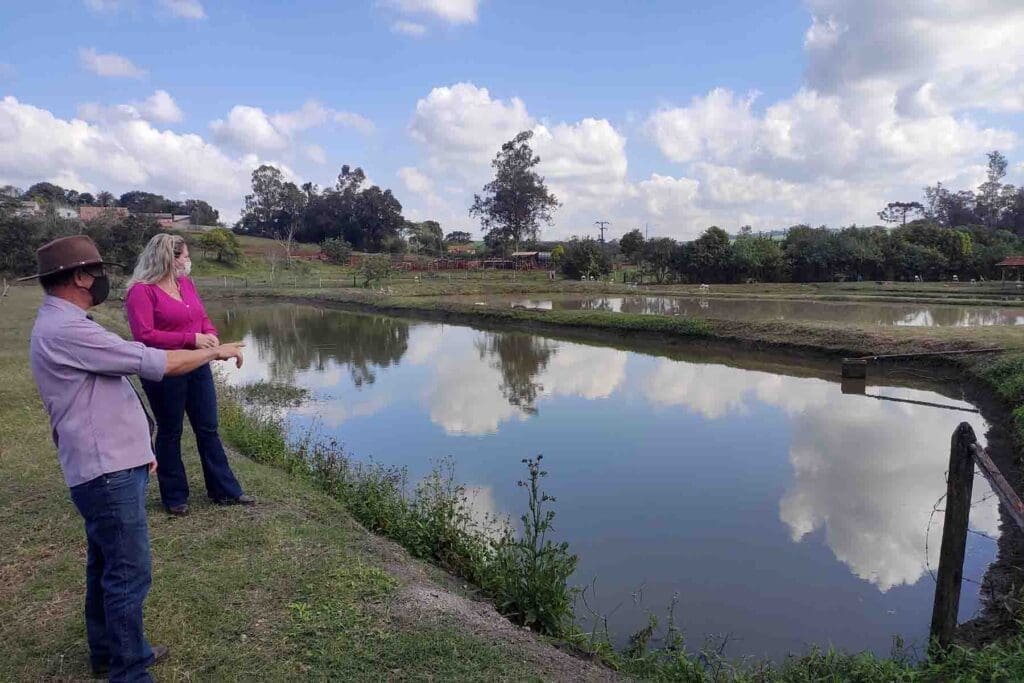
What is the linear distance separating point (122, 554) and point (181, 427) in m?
1.79

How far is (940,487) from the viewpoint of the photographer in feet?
22.0

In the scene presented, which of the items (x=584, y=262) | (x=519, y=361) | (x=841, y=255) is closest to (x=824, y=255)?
(x=841, y=255)

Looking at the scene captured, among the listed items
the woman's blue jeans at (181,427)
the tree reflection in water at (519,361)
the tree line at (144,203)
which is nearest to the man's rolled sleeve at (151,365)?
the woman's blue jeans at (181,427)

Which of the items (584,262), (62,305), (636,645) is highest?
(584,262)

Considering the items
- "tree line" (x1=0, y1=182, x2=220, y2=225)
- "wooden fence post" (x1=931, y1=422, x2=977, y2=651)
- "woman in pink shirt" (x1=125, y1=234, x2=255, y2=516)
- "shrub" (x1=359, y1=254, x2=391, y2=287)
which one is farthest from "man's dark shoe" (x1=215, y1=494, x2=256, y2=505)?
"tree line" (x1=0, y1=182, x2=220, y2=225)

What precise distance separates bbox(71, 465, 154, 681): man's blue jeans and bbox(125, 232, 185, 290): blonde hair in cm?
160

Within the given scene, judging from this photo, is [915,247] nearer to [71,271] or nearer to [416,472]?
[416,472]

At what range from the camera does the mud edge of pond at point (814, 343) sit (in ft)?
16.2

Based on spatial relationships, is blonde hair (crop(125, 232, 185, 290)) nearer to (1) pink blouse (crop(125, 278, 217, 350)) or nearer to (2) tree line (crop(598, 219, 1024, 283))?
(1) pink blouse (crop(125, 278, 217, 350))

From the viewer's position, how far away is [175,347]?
12.0ft

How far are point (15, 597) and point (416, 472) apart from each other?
430 cm

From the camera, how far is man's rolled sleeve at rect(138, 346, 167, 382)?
2.32 m

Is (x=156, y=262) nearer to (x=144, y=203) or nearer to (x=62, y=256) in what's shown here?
(x=62, y=256)

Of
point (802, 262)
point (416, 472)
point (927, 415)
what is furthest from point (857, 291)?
point (416, 472)
